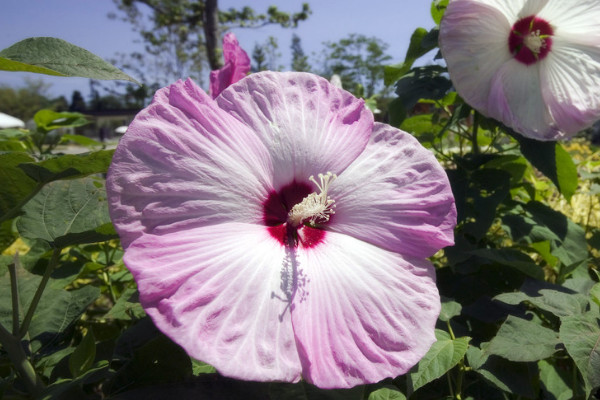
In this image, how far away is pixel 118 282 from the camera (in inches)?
55.7

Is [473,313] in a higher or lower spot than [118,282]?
higher

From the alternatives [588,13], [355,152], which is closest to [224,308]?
[355,152]

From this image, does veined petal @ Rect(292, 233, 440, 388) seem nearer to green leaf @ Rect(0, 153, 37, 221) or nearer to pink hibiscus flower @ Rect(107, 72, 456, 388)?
pink hibiscus flower @ Rect(107, 72, 456, 388)

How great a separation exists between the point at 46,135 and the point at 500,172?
5.58 feet

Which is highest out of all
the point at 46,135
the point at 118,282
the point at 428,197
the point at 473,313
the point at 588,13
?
the point at 588,13

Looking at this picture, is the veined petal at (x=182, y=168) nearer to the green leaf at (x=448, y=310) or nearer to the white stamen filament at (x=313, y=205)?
the white stamen filament at (x=313, y=205)

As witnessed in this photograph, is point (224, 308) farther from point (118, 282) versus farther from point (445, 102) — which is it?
point (445, 102)

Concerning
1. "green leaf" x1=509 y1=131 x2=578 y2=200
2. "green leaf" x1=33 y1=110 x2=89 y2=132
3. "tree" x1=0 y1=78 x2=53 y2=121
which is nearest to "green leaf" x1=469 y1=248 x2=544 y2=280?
"green leaf" x1=509 y1=131 x2=578 y2=200

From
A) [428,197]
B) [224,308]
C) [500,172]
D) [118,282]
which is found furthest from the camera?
[118,282]

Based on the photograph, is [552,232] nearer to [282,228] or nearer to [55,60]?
[282,228]

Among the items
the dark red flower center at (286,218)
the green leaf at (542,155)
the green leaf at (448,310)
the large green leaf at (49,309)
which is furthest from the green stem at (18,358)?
the green leaf at (542,155)

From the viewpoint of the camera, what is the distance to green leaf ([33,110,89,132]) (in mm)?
1890

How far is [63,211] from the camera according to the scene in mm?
897

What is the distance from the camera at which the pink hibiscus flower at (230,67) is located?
3.05ft
